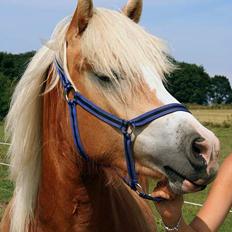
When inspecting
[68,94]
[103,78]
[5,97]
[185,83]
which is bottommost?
[5,97]

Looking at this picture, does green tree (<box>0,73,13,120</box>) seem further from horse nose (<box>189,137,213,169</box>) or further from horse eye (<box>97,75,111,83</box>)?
horse nose (<box>189,137,213,169</box>)

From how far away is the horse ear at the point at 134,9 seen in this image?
2754 mm

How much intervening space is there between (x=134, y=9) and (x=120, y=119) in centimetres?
76

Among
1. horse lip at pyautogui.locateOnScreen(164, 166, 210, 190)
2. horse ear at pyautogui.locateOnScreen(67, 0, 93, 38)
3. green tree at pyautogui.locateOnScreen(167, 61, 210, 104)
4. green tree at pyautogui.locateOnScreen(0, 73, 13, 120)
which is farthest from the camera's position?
green tree at pyautogui.locateOnScreen(0, 73, 13, 120)

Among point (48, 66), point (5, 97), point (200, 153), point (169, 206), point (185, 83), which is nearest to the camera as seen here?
point (200, 153)

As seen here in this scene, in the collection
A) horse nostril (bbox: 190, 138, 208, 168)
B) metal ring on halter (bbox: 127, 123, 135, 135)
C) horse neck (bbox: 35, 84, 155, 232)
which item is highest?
metal ring on halter (bbox: 127, 123, 135, 135)

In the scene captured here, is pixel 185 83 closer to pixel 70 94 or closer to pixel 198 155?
pixel 70 94

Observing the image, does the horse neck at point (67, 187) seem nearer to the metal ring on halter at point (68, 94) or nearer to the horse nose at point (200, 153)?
the metal ring on halter at point (68, 94)

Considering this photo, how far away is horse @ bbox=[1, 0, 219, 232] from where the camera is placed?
7.22 ft

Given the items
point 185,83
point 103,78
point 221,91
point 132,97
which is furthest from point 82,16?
point 221,91

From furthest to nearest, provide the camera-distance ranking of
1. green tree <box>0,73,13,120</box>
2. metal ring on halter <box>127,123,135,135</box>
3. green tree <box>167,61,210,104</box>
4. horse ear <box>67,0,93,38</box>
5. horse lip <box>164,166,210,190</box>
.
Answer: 1. green tree <box>0,73,13,120</box>
2. green tree <box>167,61,210,104</box>
3. horse ear <box>67,0,93,38</box>
4. metal ring on halter <box>127,123,135,135</box>
5. horse lip <box>164,166,210,190</box>

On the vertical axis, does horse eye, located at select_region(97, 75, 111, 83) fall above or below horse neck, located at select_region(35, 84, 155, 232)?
above

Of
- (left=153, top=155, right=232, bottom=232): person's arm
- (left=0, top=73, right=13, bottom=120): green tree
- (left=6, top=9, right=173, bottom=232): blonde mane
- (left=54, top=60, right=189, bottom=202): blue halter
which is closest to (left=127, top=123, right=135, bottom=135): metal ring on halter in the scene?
(left=54, top=60, right=189, bottom=202): blue halter

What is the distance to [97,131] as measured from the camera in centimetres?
241
